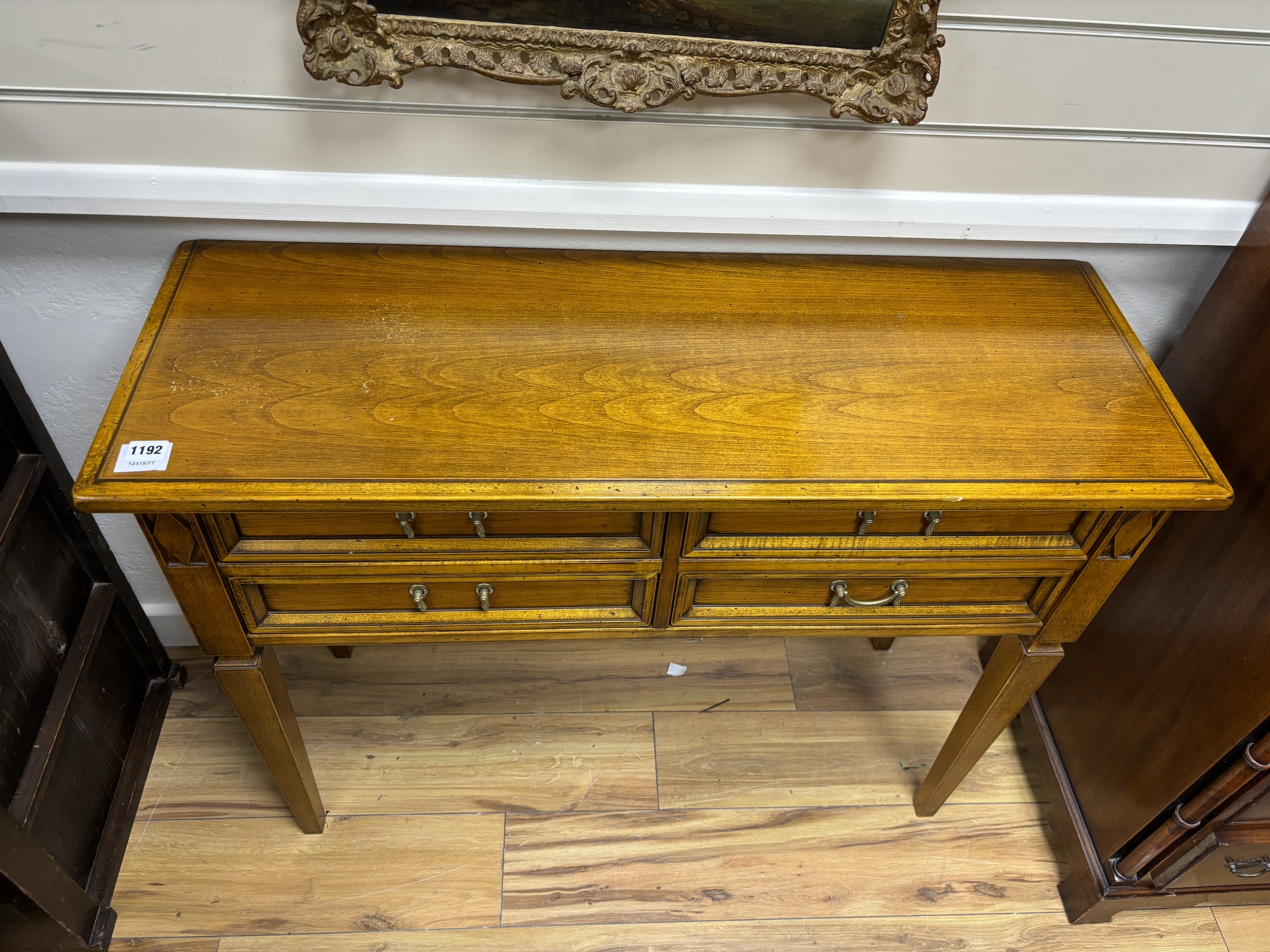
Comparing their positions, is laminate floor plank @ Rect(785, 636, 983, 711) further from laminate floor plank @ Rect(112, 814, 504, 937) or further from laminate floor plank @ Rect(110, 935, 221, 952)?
laminate floor plank @ Rect(110, 935, 221, 952)

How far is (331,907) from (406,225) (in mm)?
Answer: 1274

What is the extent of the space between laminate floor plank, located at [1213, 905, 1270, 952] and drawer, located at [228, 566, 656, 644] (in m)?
1.41

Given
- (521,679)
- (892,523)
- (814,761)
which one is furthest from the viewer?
(521,679)

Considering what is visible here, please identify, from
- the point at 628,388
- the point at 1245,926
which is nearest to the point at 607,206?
the point at 628,388

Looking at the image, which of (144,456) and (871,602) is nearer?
(144,456)

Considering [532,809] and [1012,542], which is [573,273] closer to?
[1012,542]

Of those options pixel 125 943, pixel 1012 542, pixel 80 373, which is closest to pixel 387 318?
pixel 80 373

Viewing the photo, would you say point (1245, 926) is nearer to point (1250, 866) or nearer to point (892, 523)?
point (1250, 866)

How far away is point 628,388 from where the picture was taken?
1.24 meters

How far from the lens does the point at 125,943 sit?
5.39 ft

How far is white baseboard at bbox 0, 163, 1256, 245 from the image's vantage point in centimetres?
133

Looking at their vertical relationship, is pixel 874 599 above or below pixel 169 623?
above

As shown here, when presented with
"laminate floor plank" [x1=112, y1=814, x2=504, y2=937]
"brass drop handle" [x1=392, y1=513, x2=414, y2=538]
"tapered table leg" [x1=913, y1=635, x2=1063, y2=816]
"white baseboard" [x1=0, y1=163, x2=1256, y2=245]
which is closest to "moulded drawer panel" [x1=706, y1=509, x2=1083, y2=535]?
"tapered table leg" [x1=913, y1=635, x2=1063, y2=816]

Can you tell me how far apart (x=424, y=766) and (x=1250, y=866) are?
159cm
